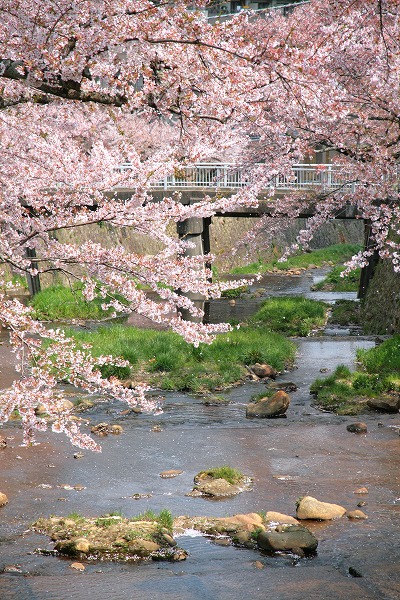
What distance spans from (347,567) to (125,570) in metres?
2.19

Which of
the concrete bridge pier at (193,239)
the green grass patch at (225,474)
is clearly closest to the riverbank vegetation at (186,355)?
the concrete bridge pier at (193,239)

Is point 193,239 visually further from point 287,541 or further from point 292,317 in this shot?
point 287,541

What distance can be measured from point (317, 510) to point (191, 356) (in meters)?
8.56

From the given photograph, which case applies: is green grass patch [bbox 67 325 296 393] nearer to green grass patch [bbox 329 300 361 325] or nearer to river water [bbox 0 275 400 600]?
river water [bbox 0 275 400 600]

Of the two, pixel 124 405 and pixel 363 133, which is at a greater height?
pixel 363 133

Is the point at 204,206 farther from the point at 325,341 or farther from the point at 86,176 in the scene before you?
the point at 325,341

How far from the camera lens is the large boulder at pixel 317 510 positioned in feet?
28.2

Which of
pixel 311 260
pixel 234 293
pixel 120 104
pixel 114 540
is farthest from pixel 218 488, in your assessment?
pixel 311 260

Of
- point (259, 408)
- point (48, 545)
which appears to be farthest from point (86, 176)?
point (259, 408)

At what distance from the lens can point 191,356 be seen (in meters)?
17.0

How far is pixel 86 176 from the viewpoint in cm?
764

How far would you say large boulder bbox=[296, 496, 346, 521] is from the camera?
8.59m

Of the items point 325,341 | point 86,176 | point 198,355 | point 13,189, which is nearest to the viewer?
point 86,176

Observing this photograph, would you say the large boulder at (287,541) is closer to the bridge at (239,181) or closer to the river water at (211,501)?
the river water at (211,501)
